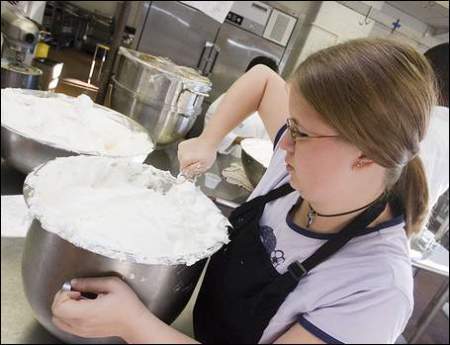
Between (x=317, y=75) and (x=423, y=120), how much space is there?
16cm

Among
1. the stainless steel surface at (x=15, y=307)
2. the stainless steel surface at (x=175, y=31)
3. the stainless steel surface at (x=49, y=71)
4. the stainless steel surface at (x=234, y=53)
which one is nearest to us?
the stainless steel surface at (x=15, y=307)

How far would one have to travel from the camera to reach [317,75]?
507 mm

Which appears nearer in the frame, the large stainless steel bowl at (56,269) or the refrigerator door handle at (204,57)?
the large stainless steel bowl at (56,269)

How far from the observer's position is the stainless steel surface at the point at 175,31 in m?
0.63

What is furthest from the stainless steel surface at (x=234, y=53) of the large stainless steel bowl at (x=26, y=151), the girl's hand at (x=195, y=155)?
the large stainless steel bowl at (x=26, y=151)

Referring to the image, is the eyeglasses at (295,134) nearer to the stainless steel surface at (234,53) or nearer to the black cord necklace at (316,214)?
the black cord necklace at (316,214)

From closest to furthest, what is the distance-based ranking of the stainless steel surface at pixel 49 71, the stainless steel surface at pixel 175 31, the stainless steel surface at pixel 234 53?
the stainless steel surface at pixel 49 71, the stainless steel surface at pixel 175 31, the stainless steel surface at pixel 234 53

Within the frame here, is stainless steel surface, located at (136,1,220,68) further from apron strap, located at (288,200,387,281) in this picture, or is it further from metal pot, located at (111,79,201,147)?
apron strap, located at (288,200,387,281)

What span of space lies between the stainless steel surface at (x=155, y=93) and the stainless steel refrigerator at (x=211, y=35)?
7 centimetres

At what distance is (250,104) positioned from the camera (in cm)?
91

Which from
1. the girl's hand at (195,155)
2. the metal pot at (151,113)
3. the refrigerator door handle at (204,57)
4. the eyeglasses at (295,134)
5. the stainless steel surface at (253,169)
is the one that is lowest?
the stainless steel surface at (253,169)

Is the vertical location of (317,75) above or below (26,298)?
above

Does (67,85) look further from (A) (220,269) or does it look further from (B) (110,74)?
(A) (220,269)

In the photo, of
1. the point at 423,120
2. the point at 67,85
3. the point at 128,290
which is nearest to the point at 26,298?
the point at 128,290
